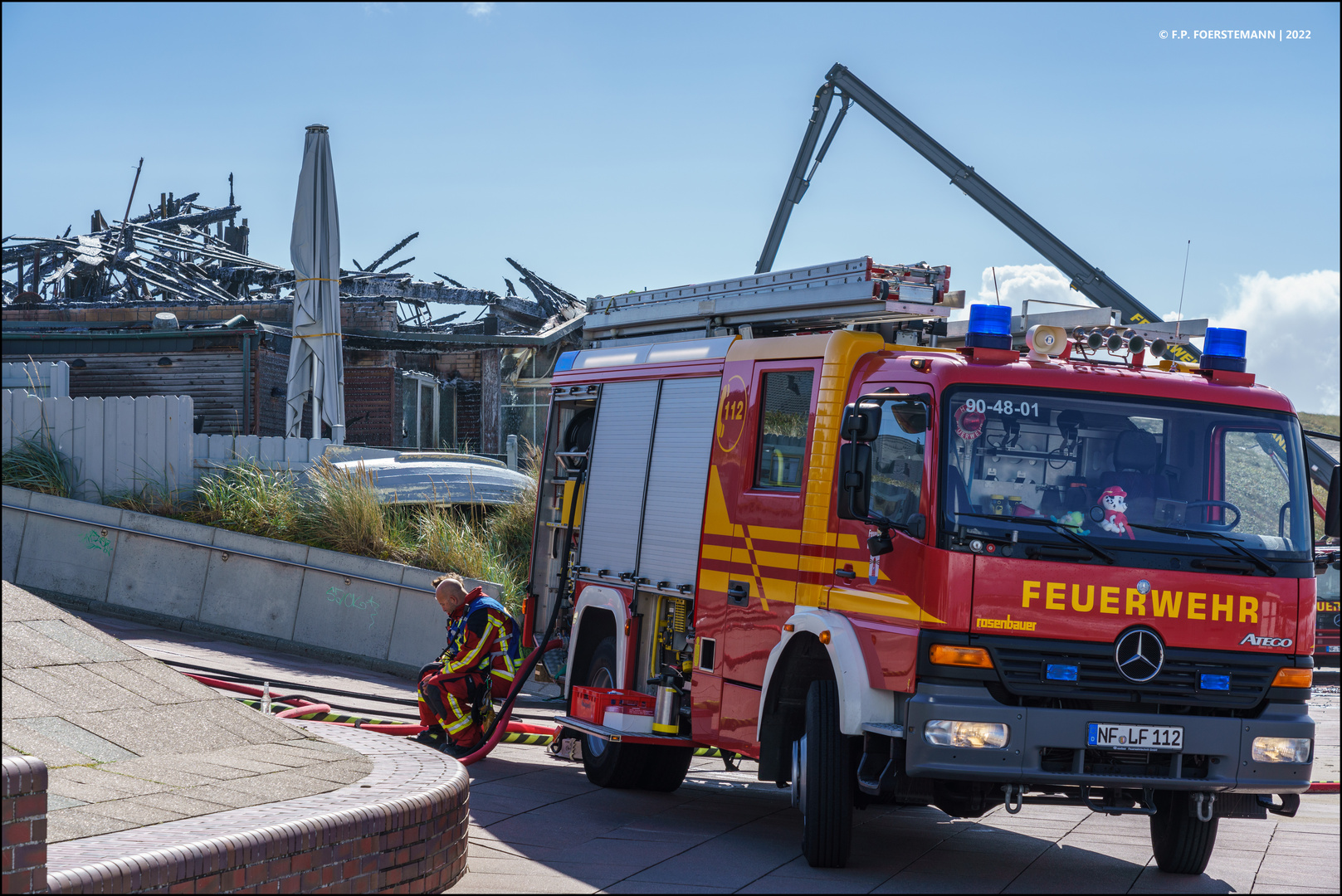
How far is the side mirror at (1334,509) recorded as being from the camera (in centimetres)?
706

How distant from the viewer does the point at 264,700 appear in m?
9.69

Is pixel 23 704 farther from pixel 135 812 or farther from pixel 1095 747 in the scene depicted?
pixel 1095 747

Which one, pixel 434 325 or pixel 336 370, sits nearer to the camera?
pixel 336 370

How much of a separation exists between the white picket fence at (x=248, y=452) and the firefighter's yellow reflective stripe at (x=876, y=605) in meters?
10.9

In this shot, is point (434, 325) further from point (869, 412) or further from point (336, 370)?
point (869, 412)

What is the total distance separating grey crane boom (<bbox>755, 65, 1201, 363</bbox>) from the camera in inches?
835

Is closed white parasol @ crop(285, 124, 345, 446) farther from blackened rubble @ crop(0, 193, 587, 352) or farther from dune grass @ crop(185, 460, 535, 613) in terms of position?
blackened rubble @ crop(0, 193, 587, 352)

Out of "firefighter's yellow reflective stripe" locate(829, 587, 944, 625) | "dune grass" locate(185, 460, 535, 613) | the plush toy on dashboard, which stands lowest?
"dune grass" locate(185, 460, 535, 613)

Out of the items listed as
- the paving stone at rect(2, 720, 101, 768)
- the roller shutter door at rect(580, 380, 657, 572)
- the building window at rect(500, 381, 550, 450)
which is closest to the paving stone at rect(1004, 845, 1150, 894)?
the roller shutter door at rect(580, 380, 657, 572)

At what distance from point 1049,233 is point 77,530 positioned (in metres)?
15.3

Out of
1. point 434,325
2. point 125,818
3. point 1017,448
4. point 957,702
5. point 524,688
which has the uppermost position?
point 434,325

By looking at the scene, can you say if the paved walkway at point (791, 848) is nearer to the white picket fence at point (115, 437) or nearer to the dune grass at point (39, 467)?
the white picket fence at point (115, 437)

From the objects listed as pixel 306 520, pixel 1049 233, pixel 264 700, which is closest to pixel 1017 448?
pixel 264 700

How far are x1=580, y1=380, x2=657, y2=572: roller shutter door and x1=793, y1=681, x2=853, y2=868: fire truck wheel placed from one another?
104 inches
